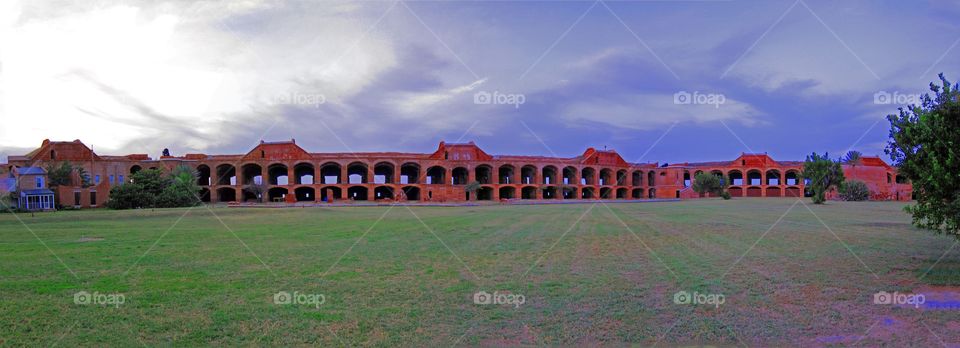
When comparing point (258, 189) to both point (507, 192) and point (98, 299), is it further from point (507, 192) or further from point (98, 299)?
point (98, 299)

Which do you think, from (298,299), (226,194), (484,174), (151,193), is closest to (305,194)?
(226,194)

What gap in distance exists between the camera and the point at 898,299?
756 centimetres

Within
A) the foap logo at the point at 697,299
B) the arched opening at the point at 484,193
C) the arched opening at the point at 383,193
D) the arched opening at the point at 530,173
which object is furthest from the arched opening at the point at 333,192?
the foap logo at the point at 697,299

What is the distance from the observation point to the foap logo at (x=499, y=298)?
294 inches

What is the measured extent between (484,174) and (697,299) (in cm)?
5785

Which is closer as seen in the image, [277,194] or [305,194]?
[277,194]

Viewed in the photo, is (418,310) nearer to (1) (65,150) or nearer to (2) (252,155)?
(2) (252,155)

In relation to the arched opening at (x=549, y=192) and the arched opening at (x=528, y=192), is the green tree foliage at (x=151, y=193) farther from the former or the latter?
the arched opening at (x=549, y=192)

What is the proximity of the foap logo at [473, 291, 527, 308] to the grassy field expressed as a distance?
0.37 ft

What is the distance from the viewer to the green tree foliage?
137ft

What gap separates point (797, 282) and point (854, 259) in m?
3.50

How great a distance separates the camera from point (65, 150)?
5559 centimetres

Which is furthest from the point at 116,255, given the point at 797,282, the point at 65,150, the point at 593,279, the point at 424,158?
the point at 65,150

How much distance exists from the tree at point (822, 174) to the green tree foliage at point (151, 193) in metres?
49.8
